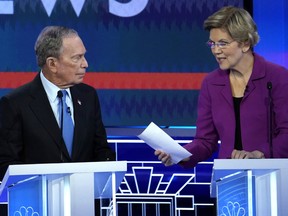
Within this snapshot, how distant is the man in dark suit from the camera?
13.2 ft

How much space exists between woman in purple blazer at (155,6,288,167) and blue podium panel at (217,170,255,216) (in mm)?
749

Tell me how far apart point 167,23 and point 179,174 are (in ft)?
3.17

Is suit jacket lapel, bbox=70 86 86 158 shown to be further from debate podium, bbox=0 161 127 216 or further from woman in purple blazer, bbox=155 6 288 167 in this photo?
debate podium, bbox=0 161 127 216

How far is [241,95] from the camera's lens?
410 centimetres

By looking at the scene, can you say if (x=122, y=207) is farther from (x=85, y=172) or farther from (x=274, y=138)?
(x=85, y=172)

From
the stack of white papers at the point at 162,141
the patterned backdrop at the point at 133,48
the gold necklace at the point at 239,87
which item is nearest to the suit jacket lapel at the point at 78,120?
the stack of white papers at the point at 162,141

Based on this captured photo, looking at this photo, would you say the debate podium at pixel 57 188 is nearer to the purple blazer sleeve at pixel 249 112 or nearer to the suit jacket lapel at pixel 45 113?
the suit jacket lapel at pixel 45 113

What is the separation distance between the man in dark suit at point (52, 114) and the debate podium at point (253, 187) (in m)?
1.01

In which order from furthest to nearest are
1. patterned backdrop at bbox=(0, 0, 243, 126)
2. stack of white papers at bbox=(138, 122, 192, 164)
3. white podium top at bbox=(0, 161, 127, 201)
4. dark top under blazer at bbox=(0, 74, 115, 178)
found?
1. patterned backdrop at bbox=(0, 0, 243, 126)
2. dark top under blazer at bbox=(0, 74, 115, 178)
3. stack of white papers at bbox=(138, 122, 192, 164)
4. white podium top at bbox=(0, 161, 127, 201)

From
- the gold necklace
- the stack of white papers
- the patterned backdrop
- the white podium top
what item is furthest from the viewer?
the patterned backdrop

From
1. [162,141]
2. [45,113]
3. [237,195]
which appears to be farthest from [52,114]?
[237,195]

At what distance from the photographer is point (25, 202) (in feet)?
10.4

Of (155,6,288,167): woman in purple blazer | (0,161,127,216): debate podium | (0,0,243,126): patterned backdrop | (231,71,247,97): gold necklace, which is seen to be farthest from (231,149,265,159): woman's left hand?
(0,0,243,126): patterned backdrop

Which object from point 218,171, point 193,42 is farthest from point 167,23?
point 218,171
